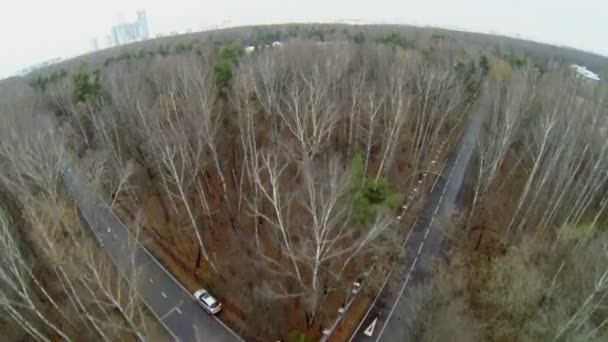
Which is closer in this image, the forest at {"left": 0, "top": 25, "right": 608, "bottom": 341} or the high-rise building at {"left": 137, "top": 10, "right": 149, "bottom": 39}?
the forest at {"left": 0, "top": 25, "right": 608, "bottom": 341}

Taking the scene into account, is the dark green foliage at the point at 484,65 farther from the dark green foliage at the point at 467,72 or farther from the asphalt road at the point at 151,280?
the asphalt road at the point at 151,280

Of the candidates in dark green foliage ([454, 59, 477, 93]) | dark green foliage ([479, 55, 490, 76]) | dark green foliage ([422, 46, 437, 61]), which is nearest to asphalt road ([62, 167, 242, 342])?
dark green foliage ([454, 59, 477, 93])

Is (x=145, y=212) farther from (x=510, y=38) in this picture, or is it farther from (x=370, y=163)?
(x=510, y=38)

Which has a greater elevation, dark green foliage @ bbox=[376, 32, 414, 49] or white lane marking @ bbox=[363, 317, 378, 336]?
dark green foliage @ bbox=[376, 32, 414, 49]

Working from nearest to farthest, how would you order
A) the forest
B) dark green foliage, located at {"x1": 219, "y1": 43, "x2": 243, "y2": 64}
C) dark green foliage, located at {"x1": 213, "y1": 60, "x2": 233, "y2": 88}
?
1. the forest
2. dark green foliage, located at {"x1": 213, "y1": 60, "x2": 233, "y2": 88}
3. dark green foliage, located at {"x1": 219, "y1": 43, "x2": 243, "y2": 64}

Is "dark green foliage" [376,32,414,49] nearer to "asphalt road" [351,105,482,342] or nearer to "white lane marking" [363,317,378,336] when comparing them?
"asphalt road" [351,105,482,342]

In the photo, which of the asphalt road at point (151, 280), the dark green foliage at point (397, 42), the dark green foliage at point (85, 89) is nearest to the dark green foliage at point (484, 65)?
the dark green foliage at point (397, 42)

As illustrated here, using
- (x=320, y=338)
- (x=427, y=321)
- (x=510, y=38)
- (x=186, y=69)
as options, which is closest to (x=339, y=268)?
(x=320, y=338)
